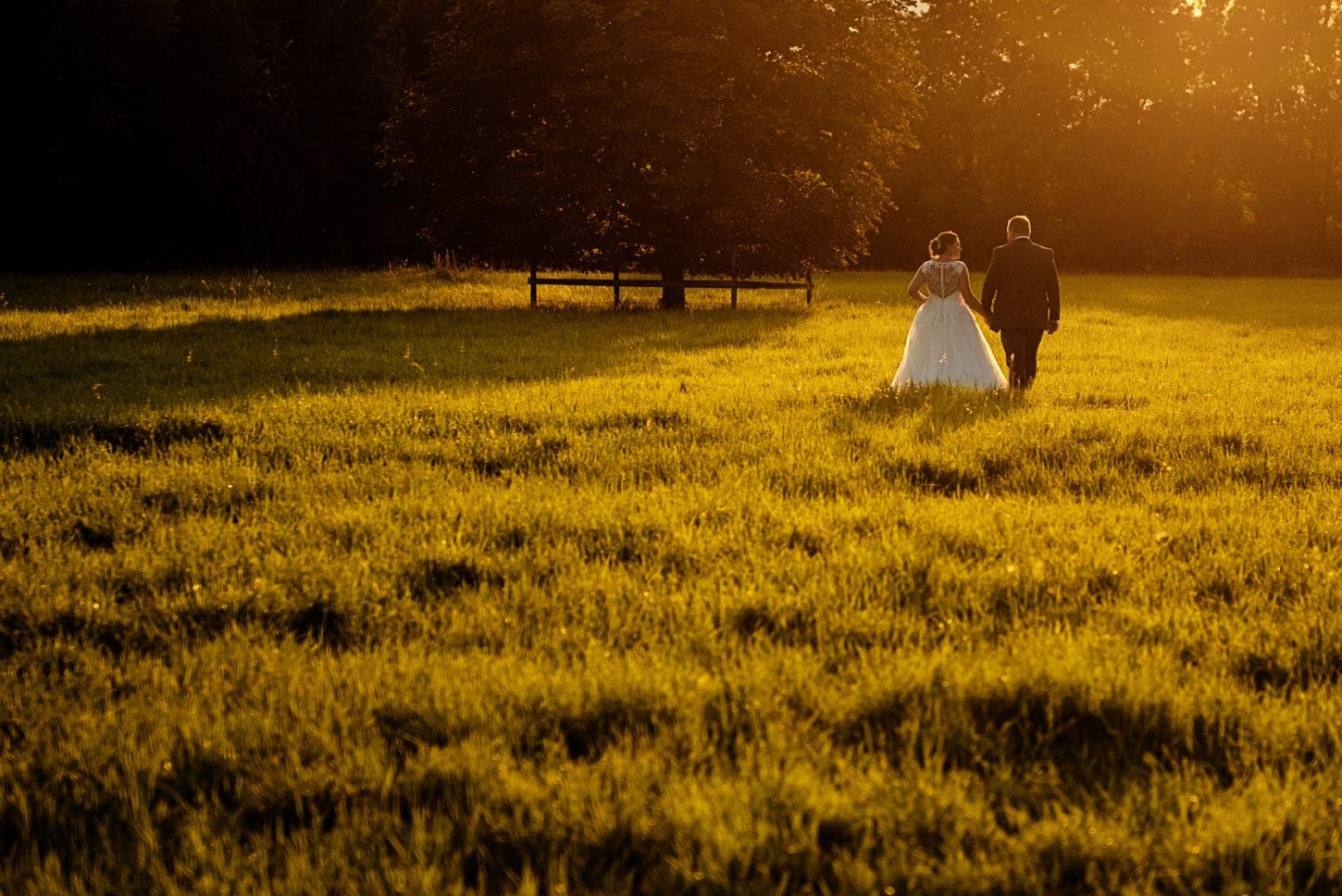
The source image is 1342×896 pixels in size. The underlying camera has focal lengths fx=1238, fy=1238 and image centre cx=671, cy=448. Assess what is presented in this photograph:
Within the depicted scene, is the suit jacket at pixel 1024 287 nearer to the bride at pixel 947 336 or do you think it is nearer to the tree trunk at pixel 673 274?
the bride at pixel 947 336

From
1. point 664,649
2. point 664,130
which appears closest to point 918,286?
point 664,649

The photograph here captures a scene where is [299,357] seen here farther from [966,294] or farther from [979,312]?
[979,312]

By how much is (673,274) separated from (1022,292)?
609 inches

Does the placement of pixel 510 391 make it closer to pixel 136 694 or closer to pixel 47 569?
pixel 47 569

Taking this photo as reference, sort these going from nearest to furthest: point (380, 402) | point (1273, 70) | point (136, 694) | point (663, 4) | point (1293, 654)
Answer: point (136, 694)
point (1293, 654)
point (380, 402)
point (663, 4)
point (1273, 70)

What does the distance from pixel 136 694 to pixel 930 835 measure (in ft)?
9.85

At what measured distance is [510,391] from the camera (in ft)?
43.1

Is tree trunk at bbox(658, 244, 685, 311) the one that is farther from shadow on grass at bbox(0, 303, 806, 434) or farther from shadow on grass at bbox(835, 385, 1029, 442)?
shadow on grass at bbox(835, 385, 1029, 442)

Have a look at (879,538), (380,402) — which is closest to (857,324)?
(380,402)

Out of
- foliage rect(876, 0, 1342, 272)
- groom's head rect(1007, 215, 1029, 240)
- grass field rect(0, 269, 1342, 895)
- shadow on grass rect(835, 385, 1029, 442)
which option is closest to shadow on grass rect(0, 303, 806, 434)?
grass field rect(0, 269, 1342, 895)

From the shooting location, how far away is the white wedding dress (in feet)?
45.5

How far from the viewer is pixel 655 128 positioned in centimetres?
2562

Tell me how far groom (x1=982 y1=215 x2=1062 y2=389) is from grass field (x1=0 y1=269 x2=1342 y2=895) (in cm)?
221

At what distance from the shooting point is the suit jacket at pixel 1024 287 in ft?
45.3
